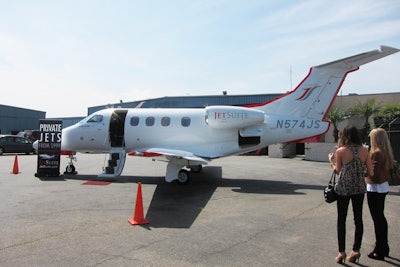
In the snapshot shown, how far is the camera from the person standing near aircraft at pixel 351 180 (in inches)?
201

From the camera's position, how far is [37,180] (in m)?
13.8

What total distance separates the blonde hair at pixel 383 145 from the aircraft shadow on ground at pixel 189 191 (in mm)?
3935

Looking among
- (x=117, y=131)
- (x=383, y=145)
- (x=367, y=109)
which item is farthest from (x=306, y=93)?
(x=367, y=109)

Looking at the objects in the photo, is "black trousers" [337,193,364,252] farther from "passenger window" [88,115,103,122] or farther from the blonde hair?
"passenger window" [88,115,103,122]

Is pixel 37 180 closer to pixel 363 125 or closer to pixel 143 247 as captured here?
pixel 143 247

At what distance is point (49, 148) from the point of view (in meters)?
15.4

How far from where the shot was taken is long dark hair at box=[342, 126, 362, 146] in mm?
5219

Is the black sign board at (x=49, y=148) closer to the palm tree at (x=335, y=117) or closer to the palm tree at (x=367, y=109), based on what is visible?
the palm tree at (x=335, y=117)

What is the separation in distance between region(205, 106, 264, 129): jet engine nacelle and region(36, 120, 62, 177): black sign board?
708 centimetres

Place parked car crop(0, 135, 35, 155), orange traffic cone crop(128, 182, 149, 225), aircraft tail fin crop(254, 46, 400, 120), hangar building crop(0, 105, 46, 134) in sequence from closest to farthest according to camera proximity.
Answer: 1. orange traffic cone crop(128, 182, 149, 225)
2. aircraft tail fin crop(254, 46, 400, 120)
3. parked car crop(0, 135, 35, 155)
4. hangar building crop(0, 105, 46, 134)

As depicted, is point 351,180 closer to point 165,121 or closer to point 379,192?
point 379,192

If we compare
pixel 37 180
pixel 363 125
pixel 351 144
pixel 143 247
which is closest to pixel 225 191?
pixel 143 247

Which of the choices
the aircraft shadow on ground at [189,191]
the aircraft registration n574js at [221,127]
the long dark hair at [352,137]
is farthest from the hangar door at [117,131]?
the long dark hair at [352,137]

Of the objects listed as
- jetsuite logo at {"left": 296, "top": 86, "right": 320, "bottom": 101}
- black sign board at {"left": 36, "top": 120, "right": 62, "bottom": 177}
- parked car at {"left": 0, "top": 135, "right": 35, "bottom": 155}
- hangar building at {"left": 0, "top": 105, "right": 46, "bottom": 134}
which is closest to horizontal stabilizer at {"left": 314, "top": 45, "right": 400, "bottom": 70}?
jetsuite logo at {"left": 296, "top": 86, "right": 320, "bottom": 101}
